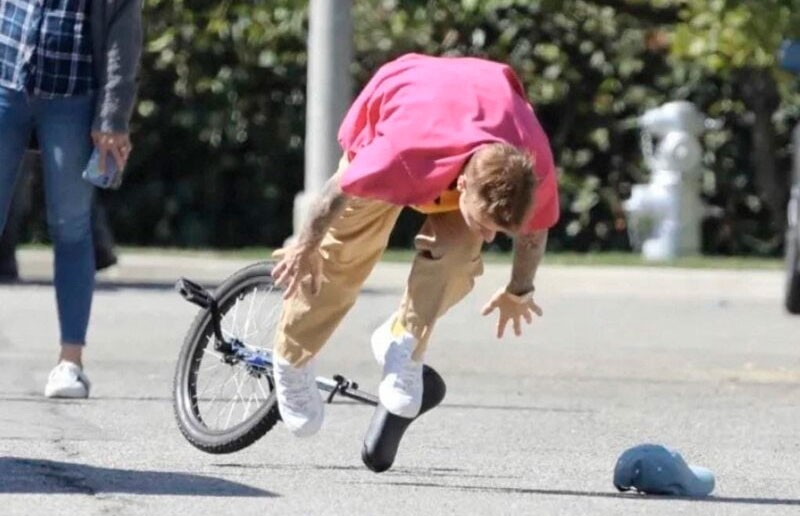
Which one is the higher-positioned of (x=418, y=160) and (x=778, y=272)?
(x=418, y=160)

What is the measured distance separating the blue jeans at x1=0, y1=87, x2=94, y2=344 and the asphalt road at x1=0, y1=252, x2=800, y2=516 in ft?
1.30

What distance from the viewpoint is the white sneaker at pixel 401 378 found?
20.8 feet

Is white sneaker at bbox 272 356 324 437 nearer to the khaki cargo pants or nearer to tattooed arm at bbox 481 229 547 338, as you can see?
the khaki cargo pants

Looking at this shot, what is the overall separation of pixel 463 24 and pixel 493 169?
12.0 metres

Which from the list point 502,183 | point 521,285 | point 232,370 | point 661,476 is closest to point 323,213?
point 502,183

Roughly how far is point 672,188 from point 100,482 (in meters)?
11.2

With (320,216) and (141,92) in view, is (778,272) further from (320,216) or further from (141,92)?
(320,216)

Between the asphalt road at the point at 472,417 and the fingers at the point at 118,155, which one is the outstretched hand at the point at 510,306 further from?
the fingers at the point at 118,155

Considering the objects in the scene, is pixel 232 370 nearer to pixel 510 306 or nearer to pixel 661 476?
pixel 510 306

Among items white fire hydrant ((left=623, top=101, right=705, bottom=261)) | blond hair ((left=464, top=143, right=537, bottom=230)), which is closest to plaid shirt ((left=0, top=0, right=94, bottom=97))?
blond hair ((left=464, top=143, right=537, bottom=230))

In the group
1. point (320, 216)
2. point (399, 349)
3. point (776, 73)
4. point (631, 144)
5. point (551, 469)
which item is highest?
point (320, 216)

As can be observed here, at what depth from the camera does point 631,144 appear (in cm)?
1812

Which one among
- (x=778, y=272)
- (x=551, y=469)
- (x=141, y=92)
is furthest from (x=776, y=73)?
(x=551, y=469)

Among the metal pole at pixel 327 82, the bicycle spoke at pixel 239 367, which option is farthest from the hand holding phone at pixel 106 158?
the metal pole at pixel 327 82
